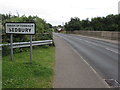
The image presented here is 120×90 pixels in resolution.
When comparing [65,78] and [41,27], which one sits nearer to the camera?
[65,78]

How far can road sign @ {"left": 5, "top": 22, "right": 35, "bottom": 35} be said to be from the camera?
991 centimetres

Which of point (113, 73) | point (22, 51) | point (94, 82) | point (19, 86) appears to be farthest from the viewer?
point (22, 51)

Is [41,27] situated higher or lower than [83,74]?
higher

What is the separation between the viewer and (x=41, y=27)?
20.9 m

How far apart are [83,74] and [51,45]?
12.3m

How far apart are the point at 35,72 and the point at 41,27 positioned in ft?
43.4

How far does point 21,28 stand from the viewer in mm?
10062

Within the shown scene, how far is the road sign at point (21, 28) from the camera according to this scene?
9914 mm

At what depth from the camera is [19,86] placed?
6.15m

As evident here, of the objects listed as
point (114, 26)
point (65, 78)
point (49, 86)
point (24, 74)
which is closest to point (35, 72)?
point (24, 74)

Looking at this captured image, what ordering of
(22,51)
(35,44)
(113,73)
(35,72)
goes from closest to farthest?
(35,72), (113,73), (22,51), (35,44)

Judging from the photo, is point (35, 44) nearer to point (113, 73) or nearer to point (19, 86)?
point (113, 73)

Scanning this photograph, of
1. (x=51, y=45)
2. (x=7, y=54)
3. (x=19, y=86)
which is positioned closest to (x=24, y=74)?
(x=19, y=86)

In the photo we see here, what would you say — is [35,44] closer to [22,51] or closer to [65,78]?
[22,51]
